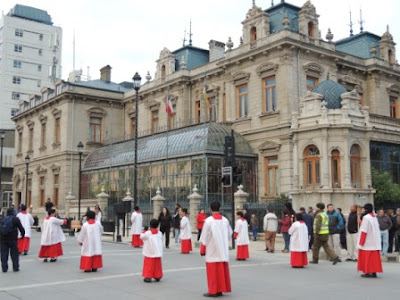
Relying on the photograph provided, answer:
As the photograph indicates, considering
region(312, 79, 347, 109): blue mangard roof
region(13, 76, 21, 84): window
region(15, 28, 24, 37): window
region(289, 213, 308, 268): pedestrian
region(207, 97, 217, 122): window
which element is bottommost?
region(289, 213, 308, 268): pedestrian

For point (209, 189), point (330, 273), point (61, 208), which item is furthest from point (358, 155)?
point (61, 208)

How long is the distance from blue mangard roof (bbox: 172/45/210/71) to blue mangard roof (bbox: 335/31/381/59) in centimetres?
1097

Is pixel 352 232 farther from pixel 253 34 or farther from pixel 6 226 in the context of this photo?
pixel 253 34

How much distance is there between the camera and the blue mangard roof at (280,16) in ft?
101

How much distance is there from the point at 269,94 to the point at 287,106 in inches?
76.1

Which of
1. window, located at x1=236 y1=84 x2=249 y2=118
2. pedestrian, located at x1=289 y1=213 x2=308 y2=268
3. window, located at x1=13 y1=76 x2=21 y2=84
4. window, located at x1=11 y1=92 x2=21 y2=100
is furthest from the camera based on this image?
window, located at x1=13 y1=76 x2=21 y2=84

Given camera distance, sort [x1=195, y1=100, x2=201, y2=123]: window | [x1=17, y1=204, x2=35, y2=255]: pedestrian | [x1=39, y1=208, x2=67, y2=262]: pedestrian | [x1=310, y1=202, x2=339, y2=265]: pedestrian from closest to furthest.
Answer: [x1=310, y1=202, x2=339, y2=265]: pedestrian → [x1=39, y1=208, x2=67, y2=262]: pedestrian → [x1=17, y1=204, x2=35, y2=255]: pedestrian → [x1=195, y1=100, x2=201, y2=123]: window

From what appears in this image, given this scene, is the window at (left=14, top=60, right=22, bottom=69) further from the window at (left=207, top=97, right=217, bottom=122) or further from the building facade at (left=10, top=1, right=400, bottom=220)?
the window at (left=207, top=97, right=217, bottom=122)

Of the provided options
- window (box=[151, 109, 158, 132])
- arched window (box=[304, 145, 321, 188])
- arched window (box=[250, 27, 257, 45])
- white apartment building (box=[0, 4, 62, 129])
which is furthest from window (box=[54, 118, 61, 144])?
white apartment building (box=[0, 4, 62, 129])

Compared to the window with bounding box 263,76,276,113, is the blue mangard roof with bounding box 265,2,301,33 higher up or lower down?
higher up

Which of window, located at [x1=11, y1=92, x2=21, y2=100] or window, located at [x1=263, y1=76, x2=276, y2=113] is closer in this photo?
window, located at [x1=263, y1=76, x2=276, y2=113]

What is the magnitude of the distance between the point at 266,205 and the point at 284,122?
19.3 feet

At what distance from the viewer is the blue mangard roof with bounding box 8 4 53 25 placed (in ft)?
263

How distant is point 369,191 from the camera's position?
80.4ft
